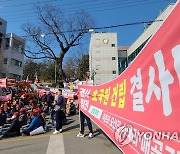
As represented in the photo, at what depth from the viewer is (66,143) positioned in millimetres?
6707

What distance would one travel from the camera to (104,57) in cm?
5169

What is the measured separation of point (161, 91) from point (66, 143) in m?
5.02

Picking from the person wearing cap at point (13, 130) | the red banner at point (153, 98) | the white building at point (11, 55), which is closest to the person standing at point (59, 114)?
the person wearing cap at point (13, 130)

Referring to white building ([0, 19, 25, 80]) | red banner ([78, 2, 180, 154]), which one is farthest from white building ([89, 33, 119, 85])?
red banner ([78, 2, 180, 154])

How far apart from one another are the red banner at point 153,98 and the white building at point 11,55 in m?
41.7

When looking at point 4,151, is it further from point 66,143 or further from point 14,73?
point 14,73

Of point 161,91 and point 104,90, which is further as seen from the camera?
point 104,90

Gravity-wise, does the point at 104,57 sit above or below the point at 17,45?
below

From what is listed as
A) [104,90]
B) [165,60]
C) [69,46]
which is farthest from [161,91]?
[69,46]

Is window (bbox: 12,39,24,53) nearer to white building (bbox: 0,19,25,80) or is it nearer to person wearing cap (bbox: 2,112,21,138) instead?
white building (bbox: 0,19,25,80)

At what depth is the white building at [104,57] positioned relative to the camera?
50.9 m

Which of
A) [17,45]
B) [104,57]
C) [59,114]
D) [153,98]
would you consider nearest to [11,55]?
[17,45]

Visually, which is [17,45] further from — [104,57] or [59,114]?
[59,114]

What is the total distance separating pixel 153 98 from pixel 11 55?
4569cm
